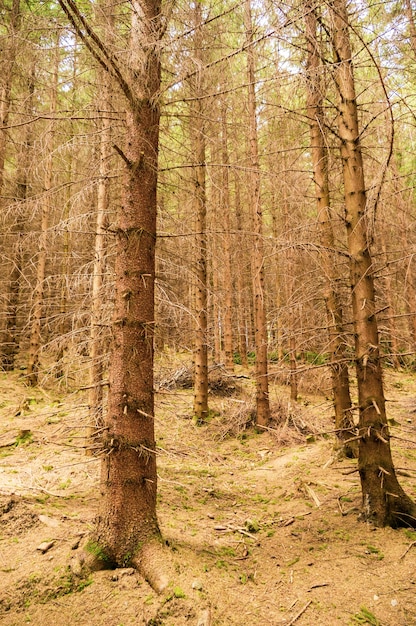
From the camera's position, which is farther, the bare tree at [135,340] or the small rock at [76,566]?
the bare tree at [135,340]

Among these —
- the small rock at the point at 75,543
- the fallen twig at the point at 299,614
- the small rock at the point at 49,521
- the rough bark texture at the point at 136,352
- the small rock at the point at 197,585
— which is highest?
the rough bark texture at the point at 136,352

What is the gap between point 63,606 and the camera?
265cm

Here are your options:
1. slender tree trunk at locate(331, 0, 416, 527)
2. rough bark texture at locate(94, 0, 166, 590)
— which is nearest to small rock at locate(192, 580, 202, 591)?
rough bark texture at locate(94, 0, 166, 590)

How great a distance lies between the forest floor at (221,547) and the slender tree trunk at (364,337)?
27cm

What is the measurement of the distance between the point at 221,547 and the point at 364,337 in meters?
2.63

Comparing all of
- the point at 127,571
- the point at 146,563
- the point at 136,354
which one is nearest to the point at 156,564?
the point at 146,563

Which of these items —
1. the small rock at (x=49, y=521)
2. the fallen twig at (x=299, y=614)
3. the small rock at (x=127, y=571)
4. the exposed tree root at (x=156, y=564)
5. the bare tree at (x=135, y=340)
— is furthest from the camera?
the small rock at (x=49, y=521)

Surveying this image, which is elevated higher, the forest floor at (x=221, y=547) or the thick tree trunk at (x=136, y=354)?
the thick tree trunk at (x=136, y=354)

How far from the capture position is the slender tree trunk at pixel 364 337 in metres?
3.77

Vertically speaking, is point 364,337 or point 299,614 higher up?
point 364,337

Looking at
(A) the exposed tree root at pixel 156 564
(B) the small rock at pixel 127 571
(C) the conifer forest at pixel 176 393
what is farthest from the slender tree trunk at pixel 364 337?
(B) the small rock at pixel 127 571

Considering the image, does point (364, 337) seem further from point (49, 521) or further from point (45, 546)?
point (49, 521)

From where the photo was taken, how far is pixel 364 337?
3.99m

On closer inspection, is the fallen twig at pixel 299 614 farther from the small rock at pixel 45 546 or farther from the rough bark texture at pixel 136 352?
the small rock at pixel 45 546
